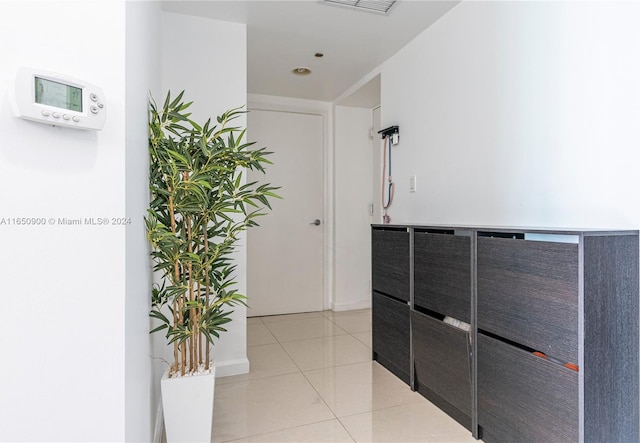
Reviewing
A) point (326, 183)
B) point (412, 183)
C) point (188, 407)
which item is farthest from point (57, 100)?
point (326, 183)

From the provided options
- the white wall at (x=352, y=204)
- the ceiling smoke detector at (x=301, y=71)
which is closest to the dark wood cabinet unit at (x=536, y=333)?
the ceiling smoke detector at (x=301, y=71)

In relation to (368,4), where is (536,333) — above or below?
below

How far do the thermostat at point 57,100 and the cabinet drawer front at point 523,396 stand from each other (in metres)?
1.64

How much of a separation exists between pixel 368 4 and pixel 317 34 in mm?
474

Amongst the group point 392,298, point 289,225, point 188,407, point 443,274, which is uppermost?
point 289,225

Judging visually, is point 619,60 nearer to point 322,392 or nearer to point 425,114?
point 425,114

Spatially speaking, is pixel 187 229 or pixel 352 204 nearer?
pixel 187 229

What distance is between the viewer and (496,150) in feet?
6.61

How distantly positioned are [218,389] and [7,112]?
79.1 inches

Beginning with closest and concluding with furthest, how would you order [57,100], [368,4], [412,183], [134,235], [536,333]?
[57,100]
[134,235]
[536,333]
[368,4]
[412,183]

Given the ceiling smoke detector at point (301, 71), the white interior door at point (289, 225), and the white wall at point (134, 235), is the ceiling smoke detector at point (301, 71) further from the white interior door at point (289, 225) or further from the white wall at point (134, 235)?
the white wall at point (134, 235)

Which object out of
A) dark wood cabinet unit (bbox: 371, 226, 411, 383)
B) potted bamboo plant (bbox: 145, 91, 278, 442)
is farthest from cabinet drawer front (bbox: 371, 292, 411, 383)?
potted bamboo plant (bbox: 145, 91, 278, 442)

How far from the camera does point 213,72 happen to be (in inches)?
96.0

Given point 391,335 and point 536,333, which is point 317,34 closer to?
point 391,335
